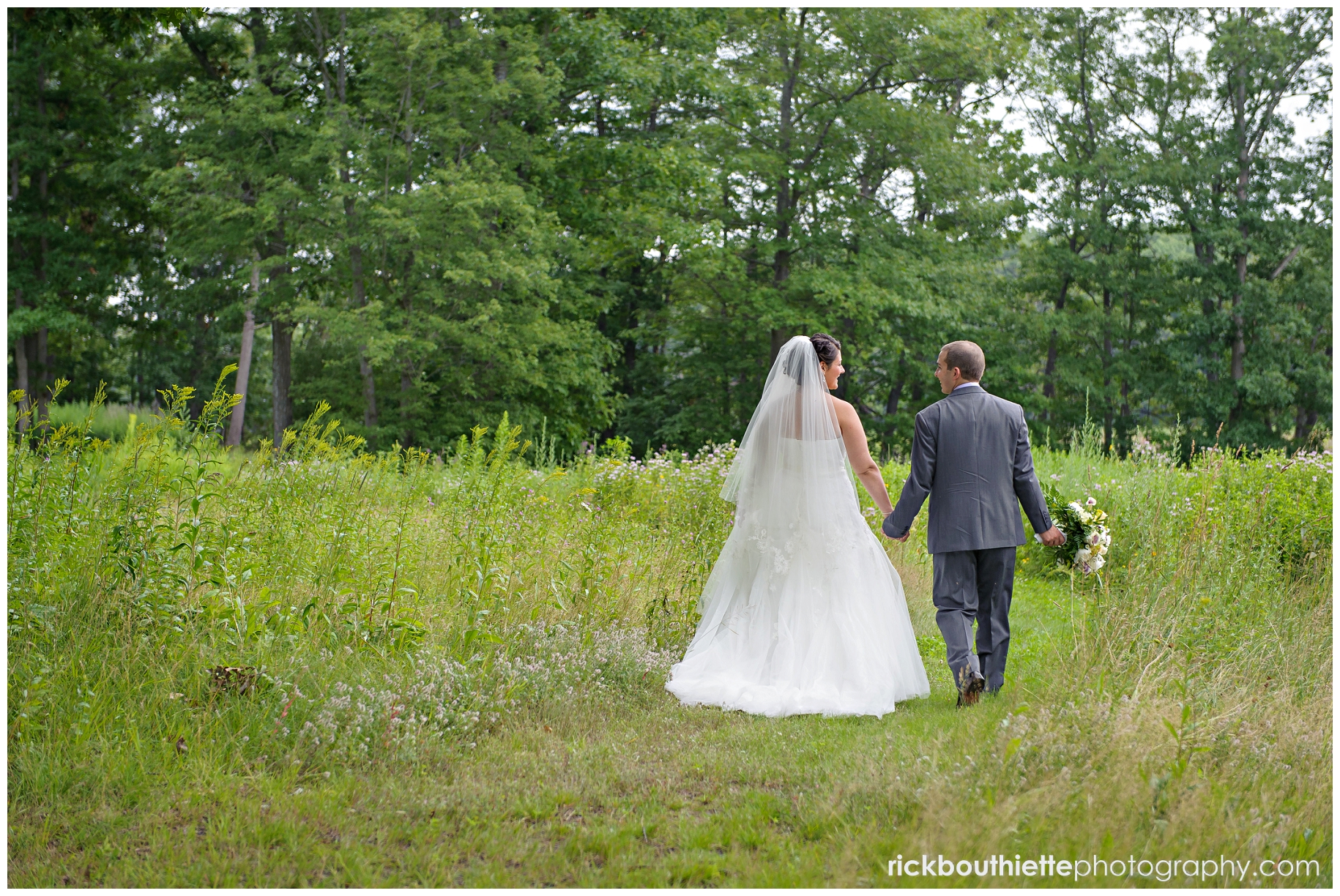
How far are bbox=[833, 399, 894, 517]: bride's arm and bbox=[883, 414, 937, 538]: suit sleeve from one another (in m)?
0.26

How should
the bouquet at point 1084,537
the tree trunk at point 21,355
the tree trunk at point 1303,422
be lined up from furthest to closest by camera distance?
the tree trunk at point 1303,422 → the tree trunk at point 21,355 → the bouquet at point 1084,537

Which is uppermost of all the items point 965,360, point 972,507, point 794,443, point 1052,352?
point 1052,352

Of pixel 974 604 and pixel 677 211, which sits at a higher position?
pixel 677 211

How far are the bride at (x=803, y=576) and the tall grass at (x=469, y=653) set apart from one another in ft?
1.24

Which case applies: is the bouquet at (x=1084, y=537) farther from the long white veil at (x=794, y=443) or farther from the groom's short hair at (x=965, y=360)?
the long white veil at (x=794, y=443)

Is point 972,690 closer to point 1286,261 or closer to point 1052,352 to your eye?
point 1052,352

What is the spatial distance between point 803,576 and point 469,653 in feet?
5.82

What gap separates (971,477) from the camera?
4676 millimetres

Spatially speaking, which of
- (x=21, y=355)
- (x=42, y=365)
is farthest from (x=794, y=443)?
(x=42, y=365)

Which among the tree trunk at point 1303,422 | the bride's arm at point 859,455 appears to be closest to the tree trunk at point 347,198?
the bride's arm at point 859,455

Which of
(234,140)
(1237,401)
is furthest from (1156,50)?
(234,140)

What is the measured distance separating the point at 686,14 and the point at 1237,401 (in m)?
15.3

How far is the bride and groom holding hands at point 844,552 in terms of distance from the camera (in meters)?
4.65

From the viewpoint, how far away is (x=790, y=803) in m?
3.37
